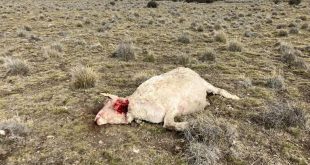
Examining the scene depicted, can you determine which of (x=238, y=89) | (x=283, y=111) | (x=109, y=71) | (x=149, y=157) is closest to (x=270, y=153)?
(x=283, y=111)

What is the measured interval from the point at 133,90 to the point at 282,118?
3595 millimetres

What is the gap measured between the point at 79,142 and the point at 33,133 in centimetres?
101

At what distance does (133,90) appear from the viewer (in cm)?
862

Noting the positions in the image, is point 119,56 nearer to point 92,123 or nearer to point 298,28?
point 92,123

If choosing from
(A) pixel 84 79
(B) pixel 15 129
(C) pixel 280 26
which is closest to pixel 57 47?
(A) pixel 84 79

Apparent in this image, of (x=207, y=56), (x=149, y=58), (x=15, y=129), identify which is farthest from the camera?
(x=207, y=56)

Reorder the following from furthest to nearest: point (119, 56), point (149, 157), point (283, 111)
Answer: point (119, 56) → point (283, 111) → point (149, 157)

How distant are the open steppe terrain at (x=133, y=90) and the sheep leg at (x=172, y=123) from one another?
0.38ft

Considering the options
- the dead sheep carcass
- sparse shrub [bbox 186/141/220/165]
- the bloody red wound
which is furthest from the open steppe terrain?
the bloody red wound

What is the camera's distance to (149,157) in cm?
572

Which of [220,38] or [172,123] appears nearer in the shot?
[172,123]

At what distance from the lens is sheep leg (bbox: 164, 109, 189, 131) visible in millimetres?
6297

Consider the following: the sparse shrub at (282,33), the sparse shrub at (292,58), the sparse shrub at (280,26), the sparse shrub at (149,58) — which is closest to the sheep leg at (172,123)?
the sparse shrub at (149,58)

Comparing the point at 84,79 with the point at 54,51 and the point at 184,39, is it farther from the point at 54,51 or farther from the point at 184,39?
the point at 184,39
